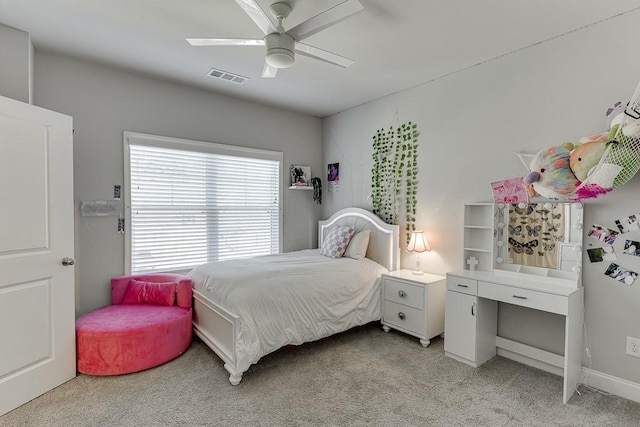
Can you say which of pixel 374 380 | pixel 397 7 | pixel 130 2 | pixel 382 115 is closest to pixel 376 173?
pixel 382 115

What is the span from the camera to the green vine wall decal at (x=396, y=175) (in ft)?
11.9

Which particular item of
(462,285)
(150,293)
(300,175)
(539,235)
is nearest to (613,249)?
(539,235)

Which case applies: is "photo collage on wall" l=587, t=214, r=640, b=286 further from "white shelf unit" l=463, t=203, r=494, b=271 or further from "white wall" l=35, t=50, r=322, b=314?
"white wall" l=35, t=50, r=322, b=314

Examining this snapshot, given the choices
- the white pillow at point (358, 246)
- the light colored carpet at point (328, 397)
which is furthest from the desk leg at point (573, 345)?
the white pillow at point (358, 246)

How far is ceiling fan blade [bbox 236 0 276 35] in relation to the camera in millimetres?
1757

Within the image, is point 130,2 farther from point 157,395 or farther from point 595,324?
point 595,324

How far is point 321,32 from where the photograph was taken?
8.13 ft

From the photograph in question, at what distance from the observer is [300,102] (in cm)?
414

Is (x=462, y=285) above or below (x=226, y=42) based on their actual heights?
below

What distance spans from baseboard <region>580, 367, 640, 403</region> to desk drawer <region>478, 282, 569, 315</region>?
62 centimetres

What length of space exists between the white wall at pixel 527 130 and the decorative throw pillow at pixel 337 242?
0.70 m

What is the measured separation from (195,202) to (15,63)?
6.02 feet

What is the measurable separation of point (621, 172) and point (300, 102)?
3.21 meters

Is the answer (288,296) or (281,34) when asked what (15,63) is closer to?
(281,34)
